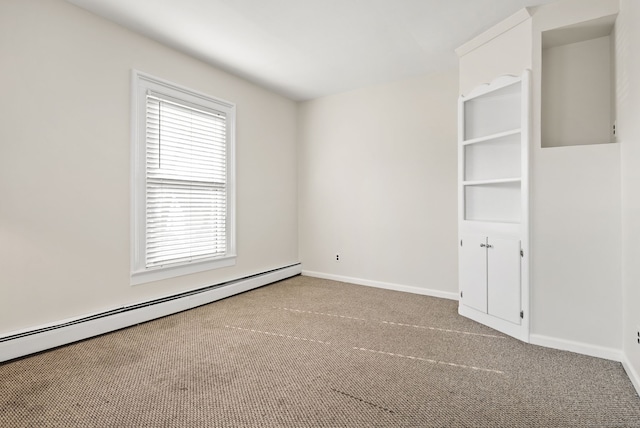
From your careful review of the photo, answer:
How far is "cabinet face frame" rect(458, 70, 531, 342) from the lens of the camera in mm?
2666

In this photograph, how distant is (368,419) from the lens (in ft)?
5.48

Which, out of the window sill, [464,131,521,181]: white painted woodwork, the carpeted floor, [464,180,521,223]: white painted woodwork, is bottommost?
the carpeted floor

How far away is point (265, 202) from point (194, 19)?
2.39 metres

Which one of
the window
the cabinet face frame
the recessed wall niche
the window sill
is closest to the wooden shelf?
the cabinet face frame

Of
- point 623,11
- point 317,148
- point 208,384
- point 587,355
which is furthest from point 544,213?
point 317,148

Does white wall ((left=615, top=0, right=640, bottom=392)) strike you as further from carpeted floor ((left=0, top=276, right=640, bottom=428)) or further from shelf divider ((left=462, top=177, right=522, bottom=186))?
shelf divider ((left=462, top=177, right=522, bottom=186))

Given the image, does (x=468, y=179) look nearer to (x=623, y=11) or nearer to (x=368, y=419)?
(x=623, y=11)

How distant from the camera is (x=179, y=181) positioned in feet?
11.5

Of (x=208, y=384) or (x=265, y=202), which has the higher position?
(x=265, y=202)

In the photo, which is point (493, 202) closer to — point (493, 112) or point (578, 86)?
point (493, 112)

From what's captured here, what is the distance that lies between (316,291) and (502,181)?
2506 mm

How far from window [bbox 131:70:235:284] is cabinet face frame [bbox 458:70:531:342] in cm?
271

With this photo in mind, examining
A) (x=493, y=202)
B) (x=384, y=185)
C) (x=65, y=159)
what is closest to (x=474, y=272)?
(x=493, y=202)

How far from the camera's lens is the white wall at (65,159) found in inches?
92.7
